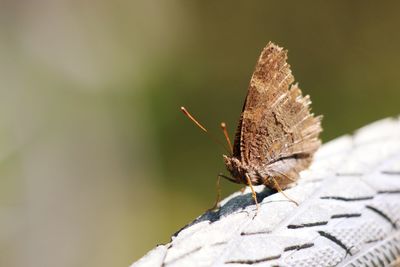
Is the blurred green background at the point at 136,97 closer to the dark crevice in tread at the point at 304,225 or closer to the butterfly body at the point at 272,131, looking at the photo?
the butterfly body at the point at 272,131

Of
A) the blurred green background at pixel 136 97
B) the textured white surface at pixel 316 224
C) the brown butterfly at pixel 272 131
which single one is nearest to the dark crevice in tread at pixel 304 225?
the textured white surface at pixel 316 224

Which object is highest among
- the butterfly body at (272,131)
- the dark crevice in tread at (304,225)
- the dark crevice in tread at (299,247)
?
the butterfly body at (272,131)

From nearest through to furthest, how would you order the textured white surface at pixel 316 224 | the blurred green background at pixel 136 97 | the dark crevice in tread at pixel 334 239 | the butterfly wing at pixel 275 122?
the textured white surface at pixel 316 224 < the dark crevice in tread at pixel 334 239 < the butterfly wing at pixel 275 122 < the blurred green background at pixel 136 97

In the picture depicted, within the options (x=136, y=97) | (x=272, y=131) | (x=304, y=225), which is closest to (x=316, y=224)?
(x=304, y=225)

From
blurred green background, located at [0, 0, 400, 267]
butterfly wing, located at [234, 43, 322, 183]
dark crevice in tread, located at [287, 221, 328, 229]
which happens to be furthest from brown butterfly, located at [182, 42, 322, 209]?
blurred green background, located at [0, 0, 400, 267]

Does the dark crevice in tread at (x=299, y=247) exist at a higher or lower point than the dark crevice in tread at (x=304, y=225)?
lower

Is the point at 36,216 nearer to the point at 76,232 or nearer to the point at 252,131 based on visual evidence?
the point at 76,232
